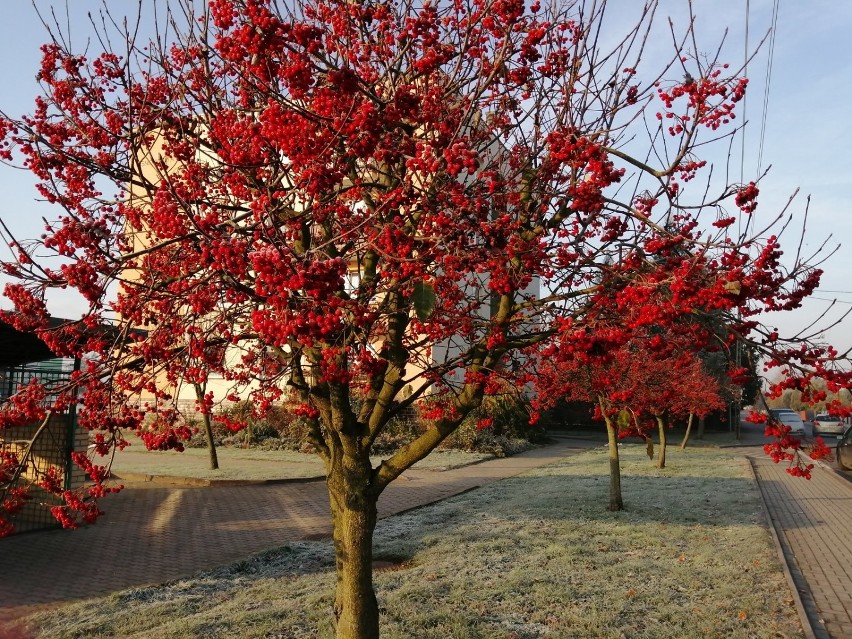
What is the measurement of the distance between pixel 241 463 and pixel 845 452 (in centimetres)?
1757

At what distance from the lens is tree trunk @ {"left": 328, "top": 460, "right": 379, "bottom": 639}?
501cm

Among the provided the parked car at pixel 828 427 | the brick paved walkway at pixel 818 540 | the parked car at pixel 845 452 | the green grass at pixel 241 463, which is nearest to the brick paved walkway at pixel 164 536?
the green grass at pixel 241 463

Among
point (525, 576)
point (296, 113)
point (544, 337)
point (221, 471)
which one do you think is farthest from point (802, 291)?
point (221, 471)

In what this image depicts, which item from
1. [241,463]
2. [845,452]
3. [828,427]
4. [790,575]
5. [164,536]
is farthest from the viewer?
[828,427]

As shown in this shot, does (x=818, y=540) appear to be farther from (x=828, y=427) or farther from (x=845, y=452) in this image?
(x=828, y=427)

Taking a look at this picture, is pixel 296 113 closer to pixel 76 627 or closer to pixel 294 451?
pixel 76 627

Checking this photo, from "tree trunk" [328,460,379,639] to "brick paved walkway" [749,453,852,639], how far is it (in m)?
4.18

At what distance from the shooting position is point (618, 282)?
15.8ft

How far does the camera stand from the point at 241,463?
18.9 metres

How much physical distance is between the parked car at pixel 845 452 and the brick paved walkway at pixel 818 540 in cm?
118

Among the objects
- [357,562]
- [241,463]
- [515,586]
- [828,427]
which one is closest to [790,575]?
[515,586]

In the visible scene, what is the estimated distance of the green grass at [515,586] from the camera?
6.01 m

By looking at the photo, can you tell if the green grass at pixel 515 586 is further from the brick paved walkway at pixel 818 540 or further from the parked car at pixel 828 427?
the parked car at pixel 828 427

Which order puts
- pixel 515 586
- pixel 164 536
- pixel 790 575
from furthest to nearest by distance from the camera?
pixel 164 536
pixel 790 575
pixel 515 586
